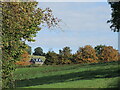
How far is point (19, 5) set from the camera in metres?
7.16

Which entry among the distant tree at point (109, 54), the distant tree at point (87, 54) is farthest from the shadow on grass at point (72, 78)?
the distant tree at point (109, 54)

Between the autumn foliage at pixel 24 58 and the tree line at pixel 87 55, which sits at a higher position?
the tree line at pixel 87 55

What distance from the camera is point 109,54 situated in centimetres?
8106

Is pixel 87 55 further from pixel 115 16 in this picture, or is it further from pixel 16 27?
pixel 16 27

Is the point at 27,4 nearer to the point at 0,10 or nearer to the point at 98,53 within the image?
the point at 0,10

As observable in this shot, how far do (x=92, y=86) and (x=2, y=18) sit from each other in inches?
547

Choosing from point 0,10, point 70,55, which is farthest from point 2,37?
point 70,55

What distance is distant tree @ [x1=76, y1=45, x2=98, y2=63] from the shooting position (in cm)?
7838

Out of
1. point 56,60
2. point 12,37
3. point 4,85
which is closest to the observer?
point 12,37

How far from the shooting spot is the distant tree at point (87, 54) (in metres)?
78.4

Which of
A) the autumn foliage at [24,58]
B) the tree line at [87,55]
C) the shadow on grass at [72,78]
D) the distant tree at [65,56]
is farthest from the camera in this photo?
the tree line at [87,55]

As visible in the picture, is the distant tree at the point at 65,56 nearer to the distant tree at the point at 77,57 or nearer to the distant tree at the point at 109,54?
the distant tree at the point at 77,57

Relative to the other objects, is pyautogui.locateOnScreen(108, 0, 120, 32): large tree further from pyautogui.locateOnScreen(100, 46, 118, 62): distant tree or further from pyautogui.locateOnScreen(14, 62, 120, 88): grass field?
pyautogui.locateOnScreen(100, 46, 118, 62): distant tree

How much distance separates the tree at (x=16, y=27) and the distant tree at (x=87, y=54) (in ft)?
229
